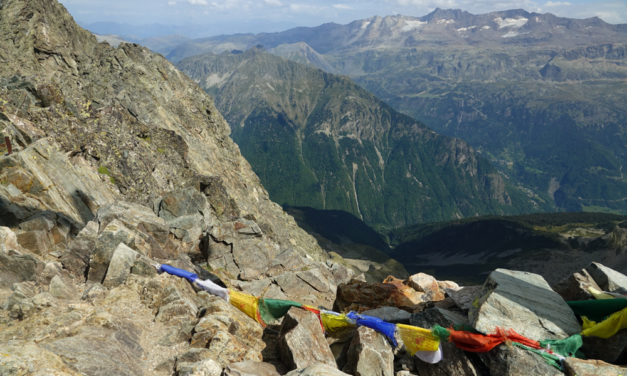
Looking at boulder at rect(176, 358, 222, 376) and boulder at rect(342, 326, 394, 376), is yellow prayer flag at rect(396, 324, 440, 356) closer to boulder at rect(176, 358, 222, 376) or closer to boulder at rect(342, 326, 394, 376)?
boulder at rect(342, 326, 394, 376)

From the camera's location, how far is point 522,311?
48.4 ft

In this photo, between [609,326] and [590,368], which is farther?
[609,326]

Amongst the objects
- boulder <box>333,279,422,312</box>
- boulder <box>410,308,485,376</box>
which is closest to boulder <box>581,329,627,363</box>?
boulder <box>410,308,485,376</box>

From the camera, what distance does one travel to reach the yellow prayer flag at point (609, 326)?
44.0 ft

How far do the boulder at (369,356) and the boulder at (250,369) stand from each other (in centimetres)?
309

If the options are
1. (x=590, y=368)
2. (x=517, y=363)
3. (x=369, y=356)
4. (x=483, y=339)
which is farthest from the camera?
(x=369, y=356)

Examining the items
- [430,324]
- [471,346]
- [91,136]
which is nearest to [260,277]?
[430,324]

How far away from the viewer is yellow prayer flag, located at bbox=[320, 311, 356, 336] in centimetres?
1666

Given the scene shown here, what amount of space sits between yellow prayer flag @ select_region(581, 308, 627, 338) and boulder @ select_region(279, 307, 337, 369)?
34.0 feet

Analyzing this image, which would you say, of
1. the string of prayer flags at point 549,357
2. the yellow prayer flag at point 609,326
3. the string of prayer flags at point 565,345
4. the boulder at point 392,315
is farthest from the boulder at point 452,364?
the yellow prayer flag at point 609,326

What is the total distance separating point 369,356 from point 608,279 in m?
13.4

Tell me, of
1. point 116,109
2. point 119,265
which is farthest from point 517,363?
point 116,109

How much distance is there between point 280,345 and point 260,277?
17.9 metres

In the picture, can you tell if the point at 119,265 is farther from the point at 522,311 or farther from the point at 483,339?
the point at 522,311
